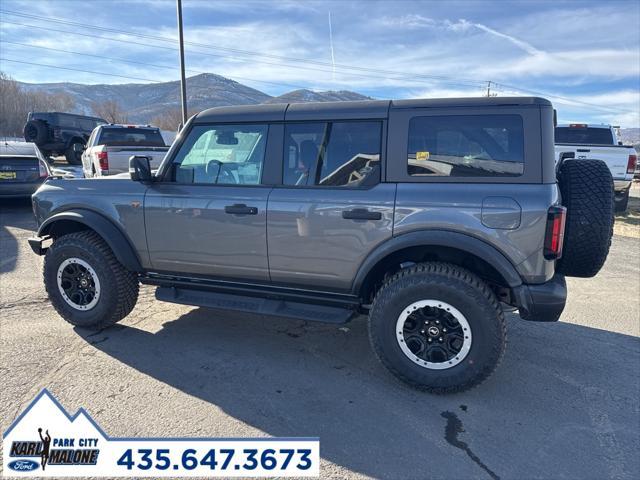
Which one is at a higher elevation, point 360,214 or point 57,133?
point 57,133

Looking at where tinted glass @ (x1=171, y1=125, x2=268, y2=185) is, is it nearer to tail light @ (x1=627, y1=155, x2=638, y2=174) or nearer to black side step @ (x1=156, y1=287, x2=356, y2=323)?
black side step @ (x1=156, y1=287, x2=356, y2=323)

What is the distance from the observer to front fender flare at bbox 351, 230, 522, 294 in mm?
2834

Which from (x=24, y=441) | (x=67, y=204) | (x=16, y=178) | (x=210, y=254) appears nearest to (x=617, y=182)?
(x=210, y=254)

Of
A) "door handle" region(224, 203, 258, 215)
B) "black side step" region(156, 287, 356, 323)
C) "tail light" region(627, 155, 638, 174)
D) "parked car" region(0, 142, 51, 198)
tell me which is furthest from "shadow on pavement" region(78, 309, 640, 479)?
"tail light" region(627, 155, 638, 174)

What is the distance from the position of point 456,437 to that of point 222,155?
8.81 feet

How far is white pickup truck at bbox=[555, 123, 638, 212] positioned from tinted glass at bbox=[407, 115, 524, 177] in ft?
24.6

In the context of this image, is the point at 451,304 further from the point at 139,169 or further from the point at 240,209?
the point at 139,169

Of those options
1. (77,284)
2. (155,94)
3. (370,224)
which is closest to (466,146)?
(370,224)

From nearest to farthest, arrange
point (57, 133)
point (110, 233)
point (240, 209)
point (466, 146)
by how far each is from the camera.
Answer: point (466, 146)
point (240, 209)
point (110, 233)
point (57, 133)

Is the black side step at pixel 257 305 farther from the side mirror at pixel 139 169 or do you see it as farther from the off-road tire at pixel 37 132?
the off-road tire at pixel 37 132

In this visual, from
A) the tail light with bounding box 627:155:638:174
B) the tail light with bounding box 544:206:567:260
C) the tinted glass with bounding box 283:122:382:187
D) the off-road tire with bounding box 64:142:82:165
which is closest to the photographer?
the tail light with bounding box 544:206:567:260

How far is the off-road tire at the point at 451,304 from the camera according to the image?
2881 mm

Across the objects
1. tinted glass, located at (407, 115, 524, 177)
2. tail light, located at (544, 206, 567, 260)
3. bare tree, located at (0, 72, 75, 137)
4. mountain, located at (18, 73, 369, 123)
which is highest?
mountain, located at (18, 73, 369, 123)

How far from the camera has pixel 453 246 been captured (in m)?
2.88
